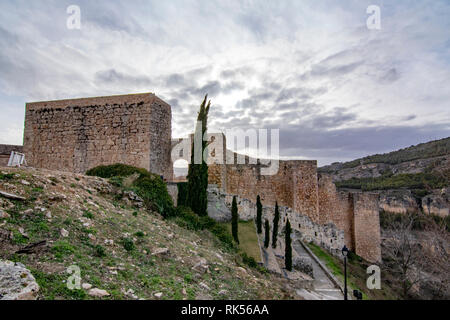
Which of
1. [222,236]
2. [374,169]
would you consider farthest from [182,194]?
[374,169]

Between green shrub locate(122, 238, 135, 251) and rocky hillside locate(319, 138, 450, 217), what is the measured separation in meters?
13.5

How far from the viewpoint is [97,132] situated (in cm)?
1118

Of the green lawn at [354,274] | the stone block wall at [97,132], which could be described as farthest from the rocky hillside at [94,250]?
the green lawn at [354,274]

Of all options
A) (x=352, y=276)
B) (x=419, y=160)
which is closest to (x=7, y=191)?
(x=352, y=276)

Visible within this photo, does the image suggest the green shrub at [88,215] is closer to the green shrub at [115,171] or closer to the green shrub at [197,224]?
the green shrub at [197,224]

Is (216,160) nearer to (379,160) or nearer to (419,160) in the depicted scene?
(419,160)

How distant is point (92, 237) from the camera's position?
15.7 feet

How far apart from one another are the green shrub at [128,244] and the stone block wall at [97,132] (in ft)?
19.1

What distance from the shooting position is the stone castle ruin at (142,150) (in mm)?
10961

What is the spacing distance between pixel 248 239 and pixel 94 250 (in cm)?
999

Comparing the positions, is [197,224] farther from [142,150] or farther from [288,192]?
[288,192]

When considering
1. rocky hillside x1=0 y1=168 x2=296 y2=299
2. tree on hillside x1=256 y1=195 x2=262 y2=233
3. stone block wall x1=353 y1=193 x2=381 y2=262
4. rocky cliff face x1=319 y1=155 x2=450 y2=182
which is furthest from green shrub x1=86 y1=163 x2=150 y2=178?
rocky cliff face x1=319 y1=155 x2=450 y2=182
